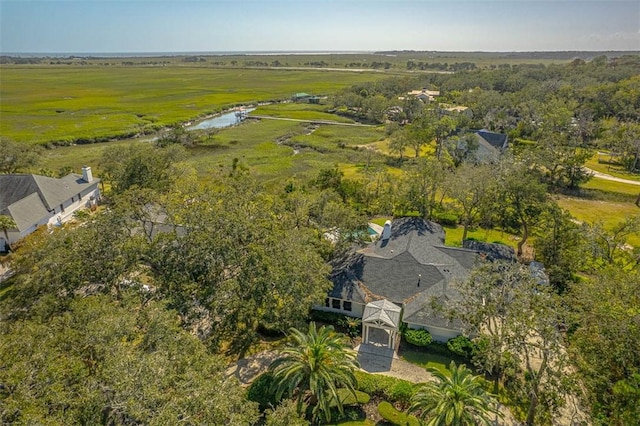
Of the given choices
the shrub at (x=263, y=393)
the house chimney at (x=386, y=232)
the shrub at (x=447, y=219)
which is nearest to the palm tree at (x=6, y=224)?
the shrub at (x=263, y=393)

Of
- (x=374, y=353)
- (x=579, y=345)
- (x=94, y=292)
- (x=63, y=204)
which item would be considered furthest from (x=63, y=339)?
(x=63, y=204)

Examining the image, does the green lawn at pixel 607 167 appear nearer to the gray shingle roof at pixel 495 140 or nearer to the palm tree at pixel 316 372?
the gray shingle roof at pixel 495 140

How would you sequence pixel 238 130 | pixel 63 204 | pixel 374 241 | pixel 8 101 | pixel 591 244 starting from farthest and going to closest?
pixel 8 101
pixel 238 130
pixel 63 204
pixel 374 241
pixel 591 244

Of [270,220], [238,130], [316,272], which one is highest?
[270,220]

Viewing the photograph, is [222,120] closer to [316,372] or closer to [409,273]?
[409,273]

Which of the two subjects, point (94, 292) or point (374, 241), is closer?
point (94, 292)

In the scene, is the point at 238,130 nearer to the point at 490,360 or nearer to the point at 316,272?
the point at 316,272

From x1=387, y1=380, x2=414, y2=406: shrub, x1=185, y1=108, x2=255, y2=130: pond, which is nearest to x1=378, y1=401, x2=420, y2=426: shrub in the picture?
x1=387, y1=380, x2=414, y2=406: shrub

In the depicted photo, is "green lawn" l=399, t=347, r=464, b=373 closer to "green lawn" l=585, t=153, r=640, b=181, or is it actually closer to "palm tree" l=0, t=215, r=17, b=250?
"palm tree" l=0, t=215, r=17, b=250
